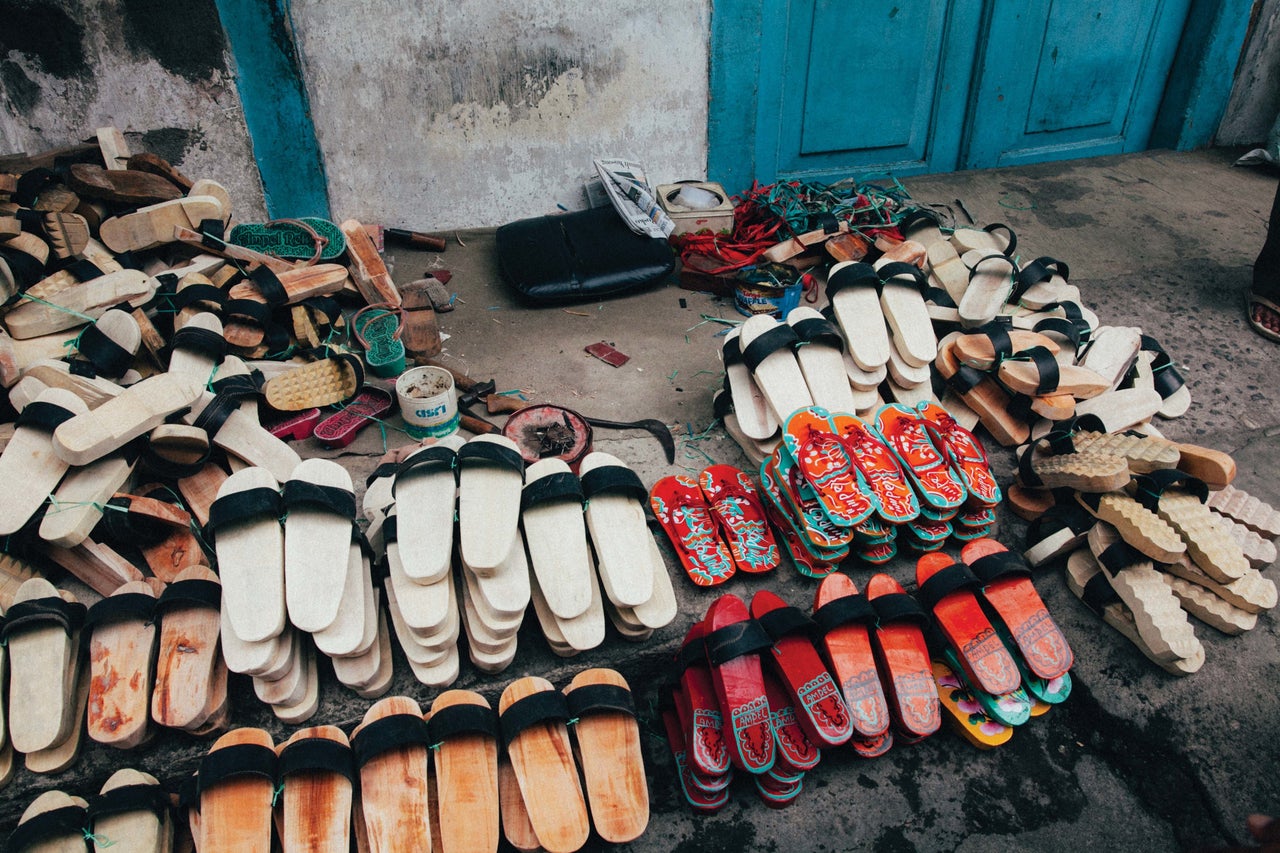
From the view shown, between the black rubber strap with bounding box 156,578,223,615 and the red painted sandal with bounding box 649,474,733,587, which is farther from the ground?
the black rubber strap with bounding box 156,578,223,615

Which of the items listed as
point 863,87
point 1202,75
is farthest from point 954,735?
point 1202,75

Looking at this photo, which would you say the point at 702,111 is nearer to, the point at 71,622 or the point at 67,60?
the point at 67,60

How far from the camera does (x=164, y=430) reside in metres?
2.20

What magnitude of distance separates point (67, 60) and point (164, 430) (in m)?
2.07

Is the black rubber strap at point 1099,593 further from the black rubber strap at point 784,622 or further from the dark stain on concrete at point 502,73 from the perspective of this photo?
the dark stain on concrete at point 502,73

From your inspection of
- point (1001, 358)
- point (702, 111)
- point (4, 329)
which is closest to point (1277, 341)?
point (1001, 358)

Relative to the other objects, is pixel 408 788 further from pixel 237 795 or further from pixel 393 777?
pixel 237 795

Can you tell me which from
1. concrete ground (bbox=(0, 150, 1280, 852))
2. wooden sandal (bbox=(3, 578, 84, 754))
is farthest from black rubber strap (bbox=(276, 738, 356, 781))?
wooden sandal (bbox=(3, 578, 84, 754))

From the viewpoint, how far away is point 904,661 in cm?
211

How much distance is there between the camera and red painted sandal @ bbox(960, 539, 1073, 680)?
2148 millimetres

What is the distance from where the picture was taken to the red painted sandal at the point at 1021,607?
2.15 m

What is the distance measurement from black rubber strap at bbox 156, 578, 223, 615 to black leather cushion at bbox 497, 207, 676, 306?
192 cm

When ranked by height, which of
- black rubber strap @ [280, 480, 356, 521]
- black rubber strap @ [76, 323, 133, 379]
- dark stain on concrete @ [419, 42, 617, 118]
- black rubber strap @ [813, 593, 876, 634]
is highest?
dark stain on concrete @ [419, 42, 617, 118]

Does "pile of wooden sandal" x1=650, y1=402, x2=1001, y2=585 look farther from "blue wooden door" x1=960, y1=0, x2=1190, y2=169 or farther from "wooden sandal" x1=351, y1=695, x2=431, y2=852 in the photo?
"blue wooden door" x1=960, y1=0, x2=1190, y2=169
